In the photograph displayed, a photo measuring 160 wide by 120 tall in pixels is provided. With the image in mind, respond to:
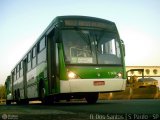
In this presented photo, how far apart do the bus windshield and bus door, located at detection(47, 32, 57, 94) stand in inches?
28.4

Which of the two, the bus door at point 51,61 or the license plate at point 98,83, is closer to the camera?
the license plate at point 98,83

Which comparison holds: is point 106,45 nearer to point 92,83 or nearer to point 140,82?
point 92,83

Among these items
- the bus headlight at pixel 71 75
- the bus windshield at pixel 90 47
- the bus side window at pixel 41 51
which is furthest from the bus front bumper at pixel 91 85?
the bus side window at pixel 41 51

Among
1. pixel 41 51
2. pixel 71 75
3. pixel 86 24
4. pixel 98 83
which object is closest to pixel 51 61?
pixel 71 75

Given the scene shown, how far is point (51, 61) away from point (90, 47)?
1693mm

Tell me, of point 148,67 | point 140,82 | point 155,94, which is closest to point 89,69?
point 155,94

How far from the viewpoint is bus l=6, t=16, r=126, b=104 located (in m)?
11.2

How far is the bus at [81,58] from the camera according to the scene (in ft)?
36.8

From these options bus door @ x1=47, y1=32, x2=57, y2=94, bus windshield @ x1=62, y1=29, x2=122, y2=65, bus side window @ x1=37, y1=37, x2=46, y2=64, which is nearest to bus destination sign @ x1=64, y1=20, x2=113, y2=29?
bus windshield @ x1=62, y1=29, x2=122, y2=65

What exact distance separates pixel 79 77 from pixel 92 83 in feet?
1.78

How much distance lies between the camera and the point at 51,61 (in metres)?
12.3

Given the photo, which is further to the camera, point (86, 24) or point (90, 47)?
point (86, 24)

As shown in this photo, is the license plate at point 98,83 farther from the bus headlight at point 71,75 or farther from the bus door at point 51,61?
the bus door at point 51,61

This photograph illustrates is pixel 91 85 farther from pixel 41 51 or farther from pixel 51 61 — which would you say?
pixel 41 51
